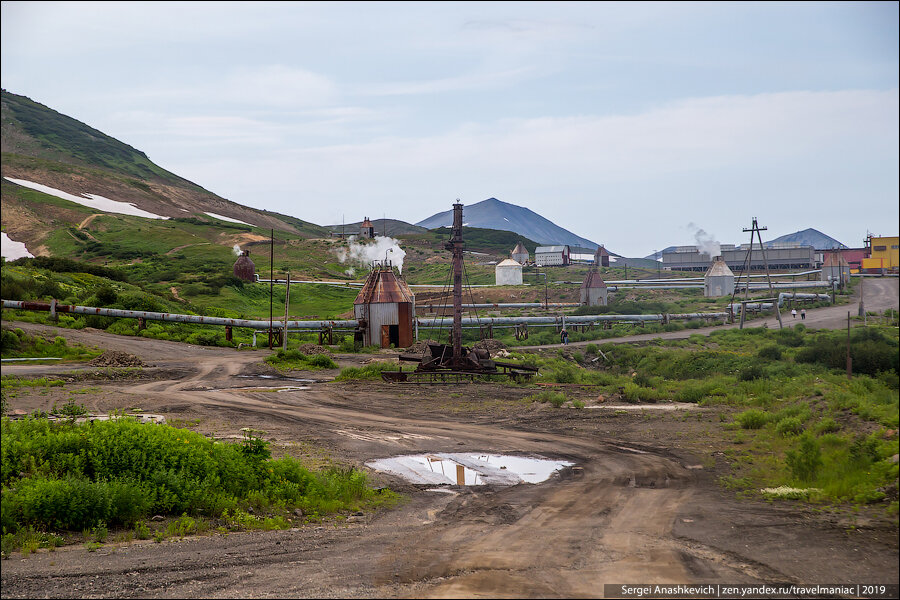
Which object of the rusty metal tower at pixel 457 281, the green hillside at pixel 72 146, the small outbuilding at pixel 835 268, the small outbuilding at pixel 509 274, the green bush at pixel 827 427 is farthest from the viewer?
the green hillside at pixel 72 146

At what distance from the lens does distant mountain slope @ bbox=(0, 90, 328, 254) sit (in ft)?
353

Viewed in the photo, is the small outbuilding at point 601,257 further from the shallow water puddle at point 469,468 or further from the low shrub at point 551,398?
the shallow water puddle at point 469,468

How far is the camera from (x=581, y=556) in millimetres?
8844

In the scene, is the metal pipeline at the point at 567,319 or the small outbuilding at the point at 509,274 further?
the small outbuilding at the point at 509,274

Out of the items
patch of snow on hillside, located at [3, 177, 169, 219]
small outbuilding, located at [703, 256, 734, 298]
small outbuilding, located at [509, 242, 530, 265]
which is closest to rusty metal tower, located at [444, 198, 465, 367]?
small outbuilding, located at [703, 256, 734, 298]

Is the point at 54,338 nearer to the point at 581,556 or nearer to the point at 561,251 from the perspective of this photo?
the point at 581,556

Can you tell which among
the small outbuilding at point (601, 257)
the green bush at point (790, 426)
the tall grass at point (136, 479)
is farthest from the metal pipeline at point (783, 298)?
the small outbuilding at point (601, 257)

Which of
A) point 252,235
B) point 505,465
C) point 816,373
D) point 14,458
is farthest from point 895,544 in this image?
point 252,235

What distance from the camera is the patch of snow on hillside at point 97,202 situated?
126312mm

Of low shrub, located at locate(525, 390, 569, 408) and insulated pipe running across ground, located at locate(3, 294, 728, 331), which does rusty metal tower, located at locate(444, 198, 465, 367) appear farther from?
low shrub, located at locate(525, 390, 569, 408)

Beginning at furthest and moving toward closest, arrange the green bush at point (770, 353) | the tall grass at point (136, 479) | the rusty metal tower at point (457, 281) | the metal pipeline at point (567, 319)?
the metal pipeline at point (567, 319) < the green bush at point (770, 353) < the rusty metal tower at point (457, 281) < the tall grass at point (136, 479)

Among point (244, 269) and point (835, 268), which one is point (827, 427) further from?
point (835, 268)

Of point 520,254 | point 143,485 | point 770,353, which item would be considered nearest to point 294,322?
point 770,353

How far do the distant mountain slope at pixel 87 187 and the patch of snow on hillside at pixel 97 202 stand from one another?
1.03 m
